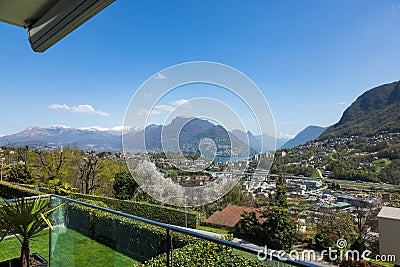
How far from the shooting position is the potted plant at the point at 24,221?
2.34 m

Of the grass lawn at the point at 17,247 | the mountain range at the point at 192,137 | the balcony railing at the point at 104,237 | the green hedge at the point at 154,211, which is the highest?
the mountain range at the point at 192,137

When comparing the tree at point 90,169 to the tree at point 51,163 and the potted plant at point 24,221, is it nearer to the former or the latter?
the tree at point 51,163

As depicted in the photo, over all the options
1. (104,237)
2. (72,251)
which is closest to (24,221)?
(72,251)

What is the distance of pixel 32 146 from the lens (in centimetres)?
1516

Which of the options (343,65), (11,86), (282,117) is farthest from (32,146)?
(343,65)

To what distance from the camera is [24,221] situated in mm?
2344

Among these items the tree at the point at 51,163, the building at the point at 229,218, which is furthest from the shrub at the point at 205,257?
the tree at the point at 51,163

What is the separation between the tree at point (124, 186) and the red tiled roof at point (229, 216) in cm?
373

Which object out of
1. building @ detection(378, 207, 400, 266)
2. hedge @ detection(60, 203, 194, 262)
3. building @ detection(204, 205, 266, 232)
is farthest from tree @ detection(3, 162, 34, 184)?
building @ detection(378, 207, 400, 266)

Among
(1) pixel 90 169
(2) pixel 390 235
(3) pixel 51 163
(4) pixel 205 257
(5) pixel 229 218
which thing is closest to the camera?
(4) pixel 205 257

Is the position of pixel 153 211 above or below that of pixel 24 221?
below

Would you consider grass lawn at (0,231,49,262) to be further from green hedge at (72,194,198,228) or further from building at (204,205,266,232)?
building at (204,205,266,232)

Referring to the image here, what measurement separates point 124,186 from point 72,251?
413 inches

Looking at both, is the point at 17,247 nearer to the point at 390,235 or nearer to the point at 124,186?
the point at 390,235
